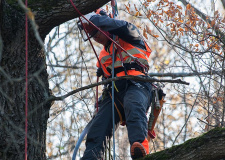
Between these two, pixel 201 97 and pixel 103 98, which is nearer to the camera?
pixel 103 98

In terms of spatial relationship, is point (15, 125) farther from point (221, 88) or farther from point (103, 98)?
point (221, 88)

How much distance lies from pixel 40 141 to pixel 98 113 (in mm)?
884

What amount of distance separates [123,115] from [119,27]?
0.92m

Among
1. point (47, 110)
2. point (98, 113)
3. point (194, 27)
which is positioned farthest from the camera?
A: point (194, 27)

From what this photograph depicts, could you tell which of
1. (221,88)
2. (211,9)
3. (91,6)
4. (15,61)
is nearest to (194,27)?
(211,9)

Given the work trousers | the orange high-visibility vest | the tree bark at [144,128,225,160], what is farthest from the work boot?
the orange high-visibility vest

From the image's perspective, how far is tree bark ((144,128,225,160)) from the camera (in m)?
3.13

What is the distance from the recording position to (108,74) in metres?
4.57

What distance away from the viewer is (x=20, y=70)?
3.64 metres

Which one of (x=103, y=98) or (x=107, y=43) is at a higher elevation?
(x=107, y=43)

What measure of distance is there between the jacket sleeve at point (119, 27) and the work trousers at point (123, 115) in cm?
46

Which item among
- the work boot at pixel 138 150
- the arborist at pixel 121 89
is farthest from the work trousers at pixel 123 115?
the work boot at pixel 138 150

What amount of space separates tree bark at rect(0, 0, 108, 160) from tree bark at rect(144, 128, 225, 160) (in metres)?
1.18

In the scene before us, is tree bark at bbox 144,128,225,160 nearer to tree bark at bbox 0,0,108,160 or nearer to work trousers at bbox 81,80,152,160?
work trousers at bbox 81,80,152,160
